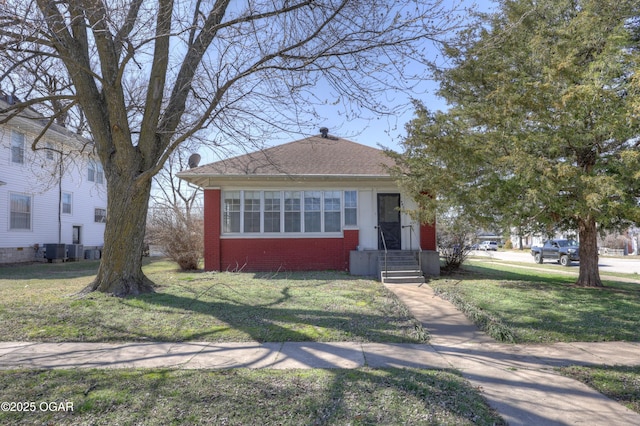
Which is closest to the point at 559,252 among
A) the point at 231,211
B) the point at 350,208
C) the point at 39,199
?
the point at 350,208

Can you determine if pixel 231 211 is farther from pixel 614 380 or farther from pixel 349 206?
pixel 614 380

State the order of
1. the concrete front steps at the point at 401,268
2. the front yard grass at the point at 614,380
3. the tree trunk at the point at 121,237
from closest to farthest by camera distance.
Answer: the front yard grass at the point at 614,380, the tree trunk at the point at 121,237, the concrete front steps at the point at 401,268

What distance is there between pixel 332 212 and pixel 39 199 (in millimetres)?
15268

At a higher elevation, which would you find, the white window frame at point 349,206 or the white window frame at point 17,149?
the white window frame at point 17,149

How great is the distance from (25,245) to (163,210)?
884cm

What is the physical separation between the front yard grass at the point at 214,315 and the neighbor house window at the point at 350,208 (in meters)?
4.03

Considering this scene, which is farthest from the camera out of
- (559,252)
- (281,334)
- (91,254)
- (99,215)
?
(559,252)

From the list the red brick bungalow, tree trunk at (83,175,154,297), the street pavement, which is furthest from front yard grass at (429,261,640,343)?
the street pavement

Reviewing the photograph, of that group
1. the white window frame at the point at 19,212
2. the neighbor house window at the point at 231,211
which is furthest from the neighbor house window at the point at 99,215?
the neighbor house window at the point at 231,211

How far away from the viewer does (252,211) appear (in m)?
13.3

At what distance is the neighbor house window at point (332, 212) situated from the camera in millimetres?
13352

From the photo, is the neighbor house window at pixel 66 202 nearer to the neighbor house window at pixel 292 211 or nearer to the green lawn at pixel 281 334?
the green lawn at pixel 281 334

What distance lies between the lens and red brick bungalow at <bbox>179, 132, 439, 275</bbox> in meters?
13.2

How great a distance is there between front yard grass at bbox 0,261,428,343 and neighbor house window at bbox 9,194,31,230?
9.63m
